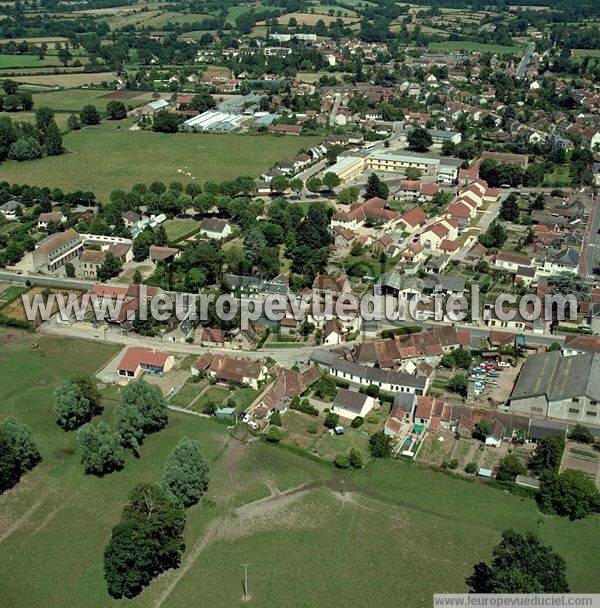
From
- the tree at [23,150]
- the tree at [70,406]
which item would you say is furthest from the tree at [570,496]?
the tree at [23,150]

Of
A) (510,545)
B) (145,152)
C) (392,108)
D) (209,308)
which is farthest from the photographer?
(392,108)

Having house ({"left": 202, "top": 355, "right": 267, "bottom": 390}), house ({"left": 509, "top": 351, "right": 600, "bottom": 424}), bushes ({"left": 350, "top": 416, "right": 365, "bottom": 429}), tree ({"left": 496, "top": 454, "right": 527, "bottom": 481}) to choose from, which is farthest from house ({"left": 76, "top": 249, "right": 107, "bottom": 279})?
tree ({"left": 496, "top": 454, "right": 527, "bottom": 481})

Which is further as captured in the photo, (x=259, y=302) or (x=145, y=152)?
(x=145, y=152)

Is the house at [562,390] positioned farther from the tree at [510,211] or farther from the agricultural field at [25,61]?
the agricultural field at [25,61]

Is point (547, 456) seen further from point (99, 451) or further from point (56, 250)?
point (56, 250)

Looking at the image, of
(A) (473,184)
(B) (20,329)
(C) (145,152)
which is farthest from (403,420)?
(C) (145,152)

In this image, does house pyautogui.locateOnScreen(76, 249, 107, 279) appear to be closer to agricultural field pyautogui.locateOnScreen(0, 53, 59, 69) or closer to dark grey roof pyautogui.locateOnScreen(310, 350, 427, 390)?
dark grey roof pyautogui.locateOnScreen(310, 350, 427, 390)

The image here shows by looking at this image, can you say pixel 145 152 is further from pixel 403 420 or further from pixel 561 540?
pixel 561 540
